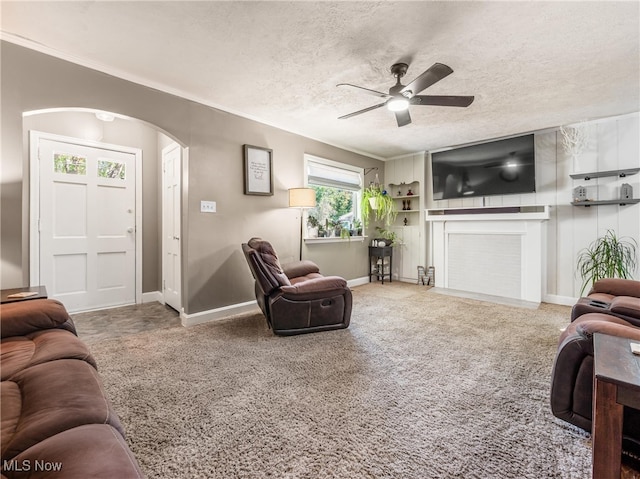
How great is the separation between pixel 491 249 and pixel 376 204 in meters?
1.99

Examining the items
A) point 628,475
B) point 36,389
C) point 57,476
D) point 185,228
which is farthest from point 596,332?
point 185,228

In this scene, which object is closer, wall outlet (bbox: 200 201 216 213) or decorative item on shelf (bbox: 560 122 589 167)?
wall outlet (bbox: 200 201 216 213)

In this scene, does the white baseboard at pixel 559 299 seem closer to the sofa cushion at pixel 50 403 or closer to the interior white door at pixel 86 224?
the sofa cushion at pixel 50 403

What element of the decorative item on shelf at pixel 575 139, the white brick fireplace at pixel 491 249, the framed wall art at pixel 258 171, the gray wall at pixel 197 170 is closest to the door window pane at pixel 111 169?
the gray wall at pixel 197 170

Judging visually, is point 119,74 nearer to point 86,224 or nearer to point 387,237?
point 86,224

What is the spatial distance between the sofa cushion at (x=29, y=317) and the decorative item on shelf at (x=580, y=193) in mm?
5438

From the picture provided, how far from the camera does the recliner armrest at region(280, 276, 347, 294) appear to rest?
9.16 ft

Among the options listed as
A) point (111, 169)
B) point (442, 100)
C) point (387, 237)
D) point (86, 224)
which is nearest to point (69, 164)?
point (111, 169)

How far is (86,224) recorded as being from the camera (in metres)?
3.58

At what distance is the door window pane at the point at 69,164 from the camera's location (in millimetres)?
3354

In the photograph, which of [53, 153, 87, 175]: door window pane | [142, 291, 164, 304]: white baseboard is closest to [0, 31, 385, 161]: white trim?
[53, 153, 87, 175]: door window pane

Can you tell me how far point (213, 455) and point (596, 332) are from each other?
6.42 feet

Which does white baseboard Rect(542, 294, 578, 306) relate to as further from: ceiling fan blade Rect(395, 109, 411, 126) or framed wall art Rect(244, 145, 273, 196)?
framed wall art Rect(244, 145, 273, 196)

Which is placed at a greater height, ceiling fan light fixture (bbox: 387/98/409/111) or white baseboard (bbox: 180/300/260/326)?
ceiling fan light fixture (bbox: 387/98/409/111)
